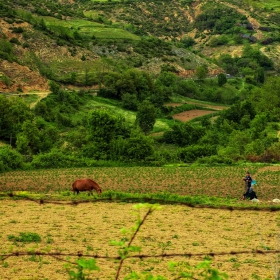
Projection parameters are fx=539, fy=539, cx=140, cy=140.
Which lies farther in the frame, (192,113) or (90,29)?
(90,29)

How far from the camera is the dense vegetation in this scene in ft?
155

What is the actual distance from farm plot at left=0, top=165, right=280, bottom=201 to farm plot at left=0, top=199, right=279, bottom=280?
5.97 metres

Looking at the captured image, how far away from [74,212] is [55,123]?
4134 centimetres

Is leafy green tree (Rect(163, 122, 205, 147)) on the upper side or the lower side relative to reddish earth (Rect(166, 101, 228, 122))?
upper

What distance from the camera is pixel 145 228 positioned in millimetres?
20359

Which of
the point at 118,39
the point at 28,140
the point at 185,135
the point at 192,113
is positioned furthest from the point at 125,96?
the point at 118,39

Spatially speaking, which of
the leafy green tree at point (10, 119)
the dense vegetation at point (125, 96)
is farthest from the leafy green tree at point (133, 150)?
the leafy green tree at point (10, 119)

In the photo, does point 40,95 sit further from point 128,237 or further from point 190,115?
point 128,237

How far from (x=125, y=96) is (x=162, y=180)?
4856cm

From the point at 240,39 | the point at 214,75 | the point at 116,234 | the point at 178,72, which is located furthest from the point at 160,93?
the point at 240,39

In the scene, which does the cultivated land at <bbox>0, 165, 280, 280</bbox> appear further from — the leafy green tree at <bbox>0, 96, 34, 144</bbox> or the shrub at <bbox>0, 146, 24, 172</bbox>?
the leafy green tree at <bbox>0, 96, 34, 144</bbox>

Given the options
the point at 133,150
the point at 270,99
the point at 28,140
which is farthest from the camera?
the point at 270,99

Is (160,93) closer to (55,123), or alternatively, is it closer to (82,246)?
(55,123)

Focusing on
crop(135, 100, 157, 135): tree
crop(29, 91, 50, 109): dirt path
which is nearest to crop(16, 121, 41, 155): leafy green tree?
crop(29, 91, 50, 109): dirt path
